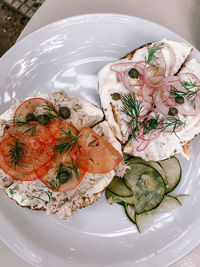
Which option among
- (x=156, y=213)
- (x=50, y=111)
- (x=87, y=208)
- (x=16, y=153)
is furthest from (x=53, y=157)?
(x=156, y=213)

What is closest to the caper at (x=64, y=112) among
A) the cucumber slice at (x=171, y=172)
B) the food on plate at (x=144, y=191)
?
the food on plate at (x=144, y=191)

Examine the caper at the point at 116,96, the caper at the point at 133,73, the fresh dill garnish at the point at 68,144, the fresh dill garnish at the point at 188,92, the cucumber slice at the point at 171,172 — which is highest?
the fresh dill garnish at the point at 68,144

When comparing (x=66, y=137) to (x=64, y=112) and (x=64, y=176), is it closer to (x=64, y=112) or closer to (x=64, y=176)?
(x=64, y=112)

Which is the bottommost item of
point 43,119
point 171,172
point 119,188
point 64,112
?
point 171,172

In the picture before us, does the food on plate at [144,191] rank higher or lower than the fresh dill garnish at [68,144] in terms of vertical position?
lower

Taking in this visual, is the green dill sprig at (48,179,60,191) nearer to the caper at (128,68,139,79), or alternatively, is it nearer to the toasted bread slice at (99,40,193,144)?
the toasted bread slice at (99,40,193,144)

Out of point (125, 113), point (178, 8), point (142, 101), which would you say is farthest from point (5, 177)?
point (178, 8)

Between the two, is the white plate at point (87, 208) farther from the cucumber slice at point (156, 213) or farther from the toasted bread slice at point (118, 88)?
the toasted bread slice at point (118, 88)
